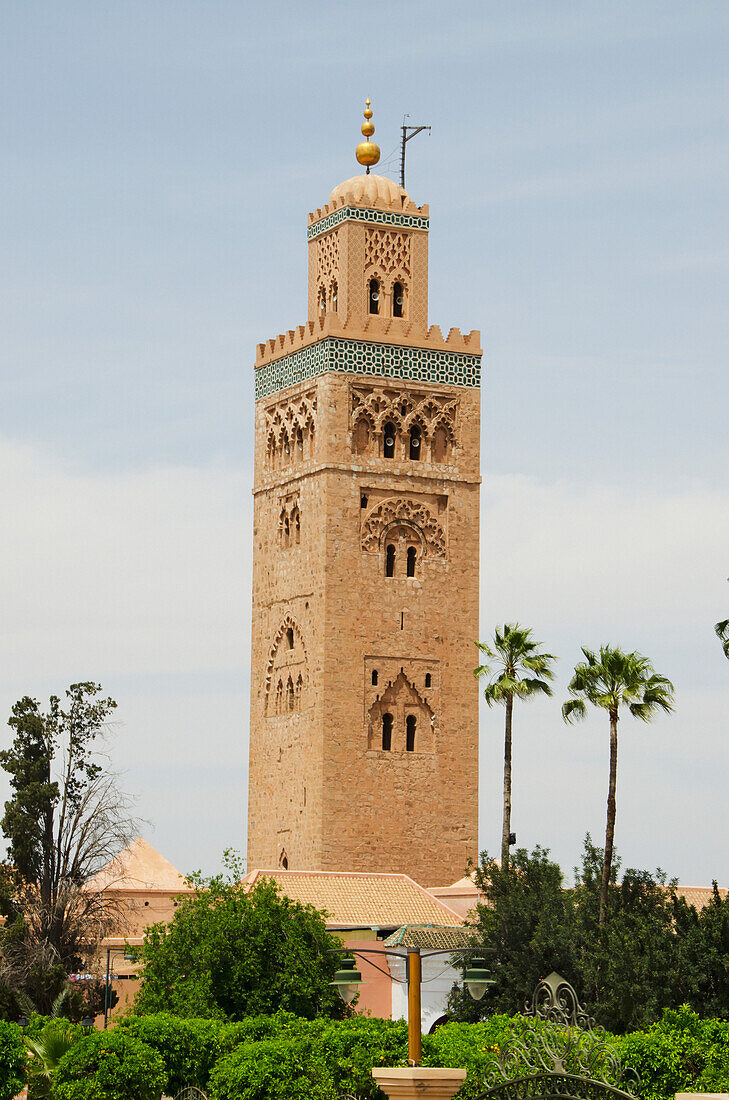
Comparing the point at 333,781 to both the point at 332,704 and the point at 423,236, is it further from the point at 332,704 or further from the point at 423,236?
the point at 423,236

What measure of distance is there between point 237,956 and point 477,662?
51.1 ft

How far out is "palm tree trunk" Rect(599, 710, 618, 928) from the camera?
158 feet

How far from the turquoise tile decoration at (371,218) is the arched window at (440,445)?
5.45 metres

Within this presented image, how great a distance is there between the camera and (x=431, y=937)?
2013 inches

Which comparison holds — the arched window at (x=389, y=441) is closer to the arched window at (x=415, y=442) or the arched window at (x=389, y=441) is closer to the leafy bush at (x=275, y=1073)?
the arched window at (x=415, y=442)

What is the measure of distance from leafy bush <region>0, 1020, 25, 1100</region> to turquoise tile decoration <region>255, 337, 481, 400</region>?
2464cm

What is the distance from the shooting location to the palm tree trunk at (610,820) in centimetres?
4828

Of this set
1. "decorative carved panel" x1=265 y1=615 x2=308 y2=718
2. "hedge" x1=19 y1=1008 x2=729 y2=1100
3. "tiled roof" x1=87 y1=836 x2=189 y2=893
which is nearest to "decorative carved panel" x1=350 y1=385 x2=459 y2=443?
"decorative carved panel" x1=265 y1=615 x2=308 y2=718

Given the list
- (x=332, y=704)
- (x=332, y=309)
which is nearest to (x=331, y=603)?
(x=332, y=704)

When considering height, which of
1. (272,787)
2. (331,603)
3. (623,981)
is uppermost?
(331,603)

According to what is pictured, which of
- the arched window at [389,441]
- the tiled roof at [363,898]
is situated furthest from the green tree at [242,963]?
the arched window at [389,441]

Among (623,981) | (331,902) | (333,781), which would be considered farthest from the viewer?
(333,781)

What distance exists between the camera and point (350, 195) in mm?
61438

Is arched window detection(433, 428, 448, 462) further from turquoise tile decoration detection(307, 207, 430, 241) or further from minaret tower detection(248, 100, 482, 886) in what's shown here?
turquoise tile decoration detection(307, 207, 430, 241)
